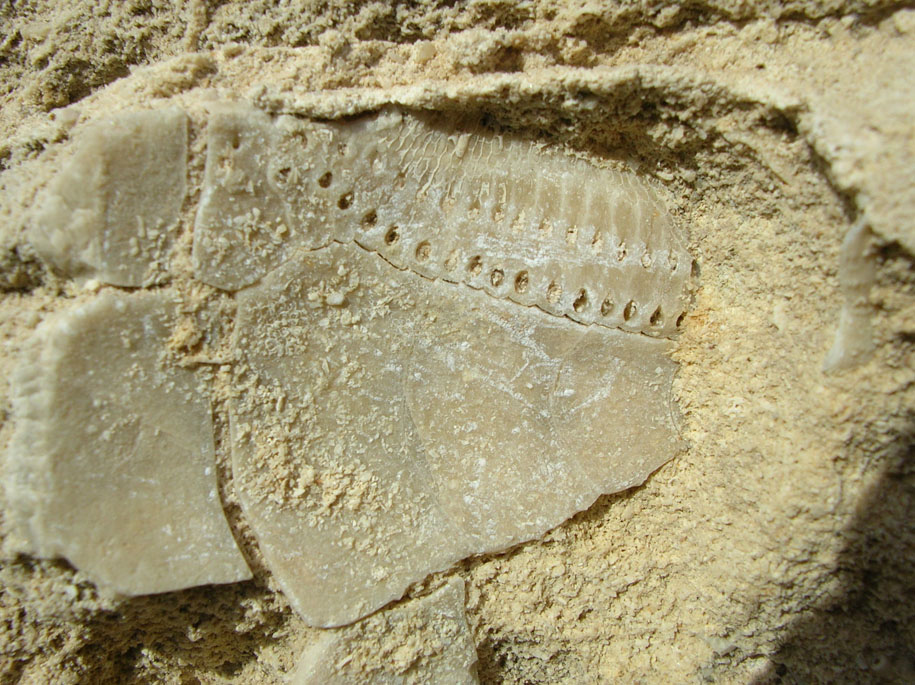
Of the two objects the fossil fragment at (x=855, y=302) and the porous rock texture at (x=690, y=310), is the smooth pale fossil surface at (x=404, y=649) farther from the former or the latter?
the fossil fragment at (x=855, y=302)

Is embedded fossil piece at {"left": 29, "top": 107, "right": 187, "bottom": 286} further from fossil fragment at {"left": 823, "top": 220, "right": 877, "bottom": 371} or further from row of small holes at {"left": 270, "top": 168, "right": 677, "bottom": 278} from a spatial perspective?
fossil fragment at {"left": 823, "top": 220, "right": 877, "bottom": 371}

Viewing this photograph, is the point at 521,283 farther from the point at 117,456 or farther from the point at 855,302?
the point at 117,456

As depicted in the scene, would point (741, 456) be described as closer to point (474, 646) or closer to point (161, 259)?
point (474, 646)

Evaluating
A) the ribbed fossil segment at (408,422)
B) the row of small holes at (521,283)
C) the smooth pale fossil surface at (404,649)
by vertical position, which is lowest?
the smooth pale fossil surface at (404,649)

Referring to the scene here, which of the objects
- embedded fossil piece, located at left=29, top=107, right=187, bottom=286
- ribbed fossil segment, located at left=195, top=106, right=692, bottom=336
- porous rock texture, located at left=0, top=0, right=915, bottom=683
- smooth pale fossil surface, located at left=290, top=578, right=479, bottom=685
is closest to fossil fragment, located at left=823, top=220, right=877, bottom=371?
porous rock texture, located at left=0, top=0, right=915, bottom=683

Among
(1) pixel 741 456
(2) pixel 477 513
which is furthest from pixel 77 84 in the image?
(1) pixel 741 456

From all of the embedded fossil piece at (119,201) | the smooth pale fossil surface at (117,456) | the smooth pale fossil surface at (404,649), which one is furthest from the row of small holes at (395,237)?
the smooth pale fossil surface at (404,649)

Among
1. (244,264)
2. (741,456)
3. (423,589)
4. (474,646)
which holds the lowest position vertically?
(474,646)
